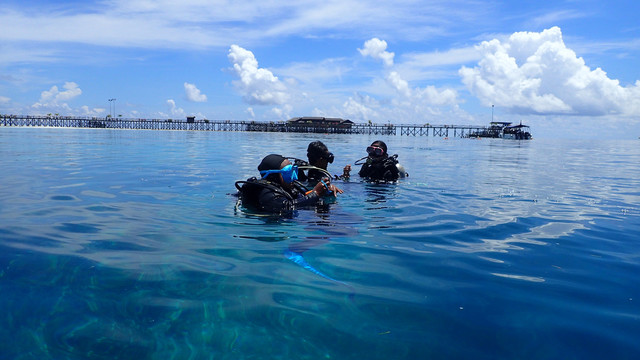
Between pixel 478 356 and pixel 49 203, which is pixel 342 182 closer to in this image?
pixel 49 203

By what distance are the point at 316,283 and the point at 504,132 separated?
113533 mm

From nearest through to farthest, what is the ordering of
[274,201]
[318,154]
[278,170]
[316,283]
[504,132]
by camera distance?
[316,283] → [274,201] → [278,170] → [318,154] → [504,132]

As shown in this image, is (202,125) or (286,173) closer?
(286,173)

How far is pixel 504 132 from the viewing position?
106m

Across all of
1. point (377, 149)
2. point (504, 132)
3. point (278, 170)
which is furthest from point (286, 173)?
point (504, 132)

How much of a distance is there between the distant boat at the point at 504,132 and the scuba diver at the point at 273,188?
10822cm

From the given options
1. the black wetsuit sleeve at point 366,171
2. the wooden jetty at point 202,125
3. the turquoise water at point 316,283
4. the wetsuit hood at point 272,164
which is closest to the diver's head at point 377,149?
the black wetsuit sleeve at point 366,171

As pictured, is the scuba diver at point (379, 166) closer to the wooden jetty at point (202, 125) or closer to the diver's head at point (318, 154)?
the diver's head at point (318, 154)

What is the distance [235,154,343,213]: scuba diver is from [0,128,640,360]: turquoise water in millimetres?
293

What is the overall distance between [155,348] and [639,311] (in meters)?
3.72

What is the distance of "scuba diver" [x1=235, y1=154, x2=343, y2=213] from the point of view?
5.83 m

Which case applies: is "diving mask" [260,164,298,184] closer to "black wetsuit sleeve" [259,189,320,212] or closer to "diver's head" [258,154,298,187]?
"diver's head" [258,154,298,187]

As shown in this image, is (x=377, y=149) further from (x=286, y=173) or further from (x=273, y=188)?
(x=273, y=188)

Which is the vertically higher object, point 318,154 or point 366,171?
point 318,154
